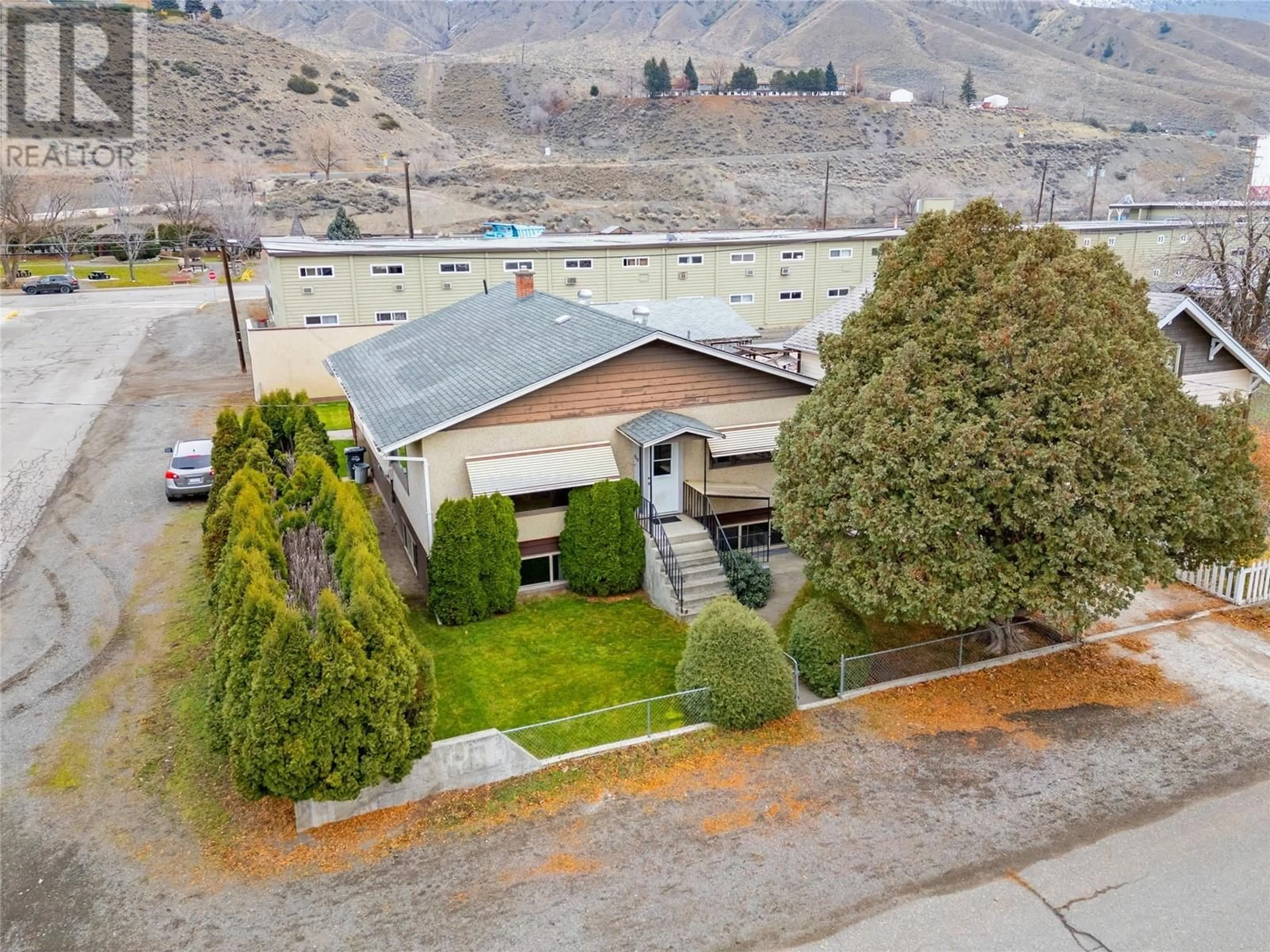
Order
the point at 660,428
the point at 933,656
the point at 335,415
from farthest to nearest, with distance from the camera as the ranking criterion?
the point at 335,415 → the point at 660,428 → the point at 933,656

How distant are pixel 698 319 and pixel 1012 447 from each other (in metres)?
21.2

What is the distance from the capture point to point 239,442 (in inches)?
826

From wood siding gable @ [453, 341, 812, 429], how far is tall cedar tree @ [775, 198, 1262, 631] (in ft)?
15.8

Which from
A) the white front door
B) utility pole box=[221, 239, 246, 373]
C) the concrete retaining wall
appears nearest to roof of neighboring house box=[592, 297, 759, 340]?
the white front door

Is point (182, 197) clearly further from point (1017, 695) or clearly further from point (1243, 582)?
point (1243, 582)

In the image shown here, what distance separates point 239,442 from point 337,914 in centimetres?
1372

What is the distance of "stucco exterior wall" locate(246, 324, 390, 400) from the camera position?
34688mm

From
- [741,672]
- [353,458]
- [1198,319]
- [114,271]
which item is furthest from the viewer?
[114,271]

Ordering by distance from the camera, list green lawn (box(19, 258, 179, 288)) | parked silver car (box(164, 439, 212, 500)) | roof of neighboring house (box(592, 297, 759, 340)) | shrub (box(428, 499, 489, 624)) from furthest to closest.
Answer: green lawn (box(19, 258, 179, 288)) → roof of neighboring house (box(592, 297, 759, 340)) → parked silver car (box(164, 439, 212, 500)) → shrub (box(428, 499, 489, 624))

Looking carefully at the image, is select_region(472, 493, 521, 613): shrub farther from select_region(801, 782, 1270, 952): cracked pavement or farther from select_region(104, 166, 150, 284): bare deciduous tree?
select_region(104, 166, 150, 284): bare deciduous tree

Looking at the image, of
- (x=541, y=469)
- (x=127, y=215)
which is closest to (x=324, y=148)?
(x=127, y=215)

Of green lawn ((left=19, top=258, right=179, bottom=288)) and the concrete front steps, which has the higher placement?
green lawn ((left=19, top=258, right=179, bottom=288))

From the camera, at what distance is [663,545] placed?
18.1 meters

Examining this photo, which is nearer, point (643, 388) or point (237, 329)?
point (643, 388)
